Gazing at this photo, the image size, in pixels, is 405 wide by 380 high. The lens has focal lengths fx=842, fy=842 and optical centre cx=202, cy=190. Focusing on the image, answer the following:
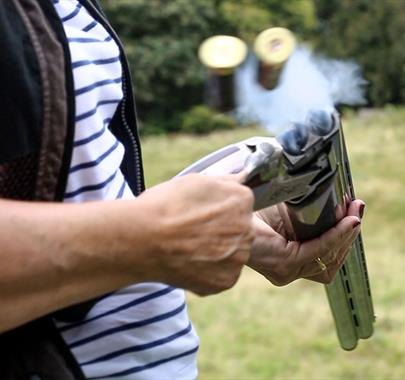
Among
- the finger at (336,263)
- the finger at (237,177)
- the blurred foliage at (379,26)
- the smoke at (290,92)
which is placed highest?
the finger at (237,177)

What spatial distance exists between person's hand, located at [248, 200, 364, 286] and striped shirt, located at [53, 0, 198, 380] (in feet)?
0.52

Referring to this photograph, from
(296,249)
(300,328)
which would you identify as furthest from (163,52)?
(296,249)

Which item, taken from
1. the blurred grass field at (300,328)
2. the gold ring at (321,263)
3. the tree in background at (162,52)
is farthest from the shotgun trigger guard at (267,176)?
the tree in background at (162,52)

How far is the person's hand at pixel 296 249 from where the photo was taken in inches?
37.4

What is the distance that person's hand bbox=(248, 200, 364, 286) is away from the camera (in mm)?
949

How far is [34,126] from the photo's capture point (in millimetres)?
691

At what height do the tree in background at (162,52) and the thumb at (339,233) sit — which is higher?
the thumb at (339,233)

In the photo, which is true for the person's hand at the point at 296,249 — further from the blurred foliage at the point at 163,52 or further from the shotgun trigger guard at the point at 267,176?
the blurred foliage at the point at 163,52

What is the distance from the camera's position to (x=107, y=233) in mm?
625

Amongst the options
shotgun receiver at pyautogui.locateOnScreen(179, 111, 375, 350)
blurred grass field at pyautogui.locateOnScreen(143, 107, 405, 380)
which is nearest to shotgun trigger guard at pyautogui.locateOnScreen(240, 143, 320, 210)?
shotgun receiver at pyautogui.locateOnScreen(179, 111, 375, 350)

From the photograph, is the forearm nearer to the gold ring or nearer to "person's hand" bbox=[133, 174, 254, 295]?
"person's hand" bbox=[133, 174, 254, 295]

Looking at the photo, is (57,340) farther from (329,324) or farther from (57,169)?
(329,324)

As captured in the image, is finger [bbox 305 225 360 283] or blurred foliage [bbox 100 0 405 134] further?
blurred foliage [bbox 100 0 405 134]

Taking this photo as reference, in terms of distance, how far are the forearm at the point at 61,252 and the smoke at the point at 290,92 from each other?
0.30 meters
